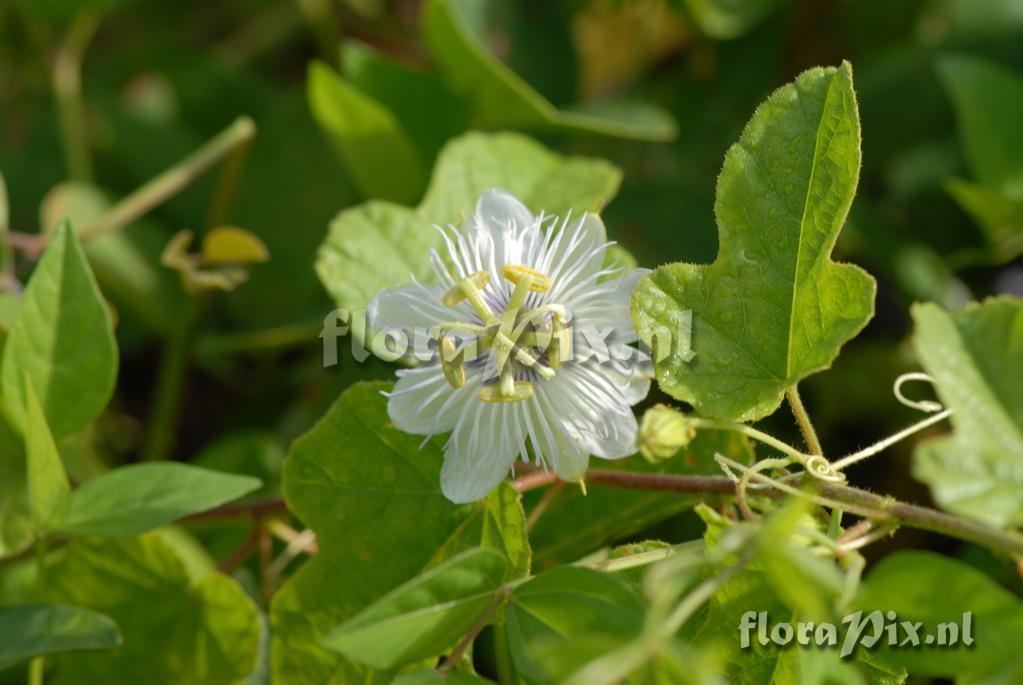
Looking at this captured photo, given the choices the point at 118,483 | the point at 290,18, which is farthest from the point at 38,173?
the point at 118,483

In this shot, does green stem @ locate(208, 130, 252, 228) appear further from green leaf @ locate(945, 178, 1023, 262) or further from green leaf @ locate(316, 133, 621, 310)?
green leaf @ locate(945, 178, 1023, 262)

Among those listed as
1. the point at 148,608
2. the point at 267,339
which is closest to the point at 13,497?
the point at 148,608

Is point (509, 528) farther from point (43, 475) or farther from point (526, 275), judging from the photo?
point (43, 475)

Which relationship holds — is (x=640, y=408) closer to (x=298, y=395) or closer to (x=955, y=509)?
(x=298, y=395)

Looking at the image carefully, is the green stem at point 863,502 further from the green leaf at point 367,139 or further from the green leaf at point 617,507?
the green leaf at point 367,139

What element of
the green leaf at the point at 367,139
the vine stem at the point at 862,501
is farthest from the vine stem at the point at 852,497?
the green leaf at the point at 367,139
